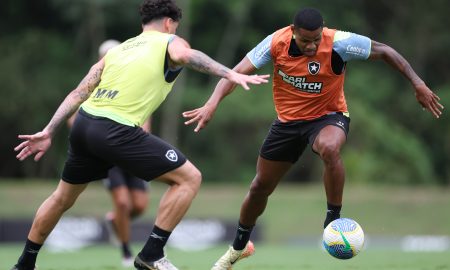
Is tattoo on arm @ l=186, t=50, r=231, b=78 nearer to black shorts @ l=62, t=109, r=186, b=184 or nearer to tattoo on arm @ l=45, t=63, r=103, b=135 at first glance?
black shorts @ l=62, t=109, r=186, b=184

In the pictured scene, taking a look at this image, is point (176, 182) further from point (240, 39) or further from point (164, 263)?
point (240, 39)

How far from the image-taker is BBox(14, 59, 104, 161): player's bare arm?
26.4 feet

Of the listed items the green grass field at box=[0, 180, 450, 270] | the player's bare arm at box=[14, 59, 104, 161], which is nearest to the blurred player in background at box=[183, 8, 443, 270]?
the player's bare arm at box=[14, 59, 104, 161]

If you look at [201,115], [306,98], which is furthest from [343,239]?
[201,115]

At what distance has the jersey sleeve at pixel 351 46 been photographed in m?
8.64

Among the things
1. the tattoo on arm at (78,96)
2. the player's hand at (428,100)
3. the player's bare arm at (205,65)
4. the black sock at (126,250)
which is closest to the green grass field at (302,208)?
the black sock at (126,250)

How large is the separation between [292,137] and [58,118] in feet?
7.49

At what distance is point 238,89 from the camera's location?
114ft

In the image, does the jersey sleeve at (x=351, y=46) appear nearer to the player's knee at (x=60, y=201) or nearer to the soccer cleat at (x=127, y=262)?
the player's knee at (x=60, y=201)

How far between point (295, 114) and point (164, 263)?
7.01 ft

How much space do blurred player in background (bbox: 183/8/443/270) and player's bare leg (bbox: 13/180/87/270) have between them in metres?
1.24

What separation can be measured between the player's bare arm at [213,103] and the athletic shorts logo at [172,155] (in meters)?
0.35

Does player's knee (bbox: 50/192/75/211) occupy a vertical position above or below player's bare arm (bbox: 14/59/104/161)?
below

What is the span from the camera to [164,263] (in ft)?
25.5
